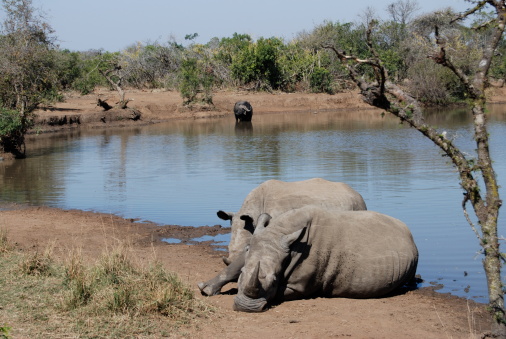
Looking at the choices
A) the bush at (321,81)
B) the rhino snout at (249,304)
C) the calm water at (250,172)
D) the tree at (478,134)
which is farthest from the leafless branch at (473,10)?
the bush at (321,81)

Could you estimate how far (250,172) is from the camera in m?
19.9

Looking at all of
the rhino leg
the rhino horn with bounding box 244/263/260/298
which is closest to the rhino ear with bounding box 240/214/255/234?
the rhino leg

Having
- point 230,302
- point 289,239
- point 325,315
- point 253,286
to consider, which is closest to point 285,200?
point 289,239

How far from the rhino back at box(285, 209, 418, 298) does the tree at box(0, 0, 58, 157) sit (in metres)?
18.4

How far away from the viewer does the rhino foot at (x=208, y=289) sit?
8.24 m

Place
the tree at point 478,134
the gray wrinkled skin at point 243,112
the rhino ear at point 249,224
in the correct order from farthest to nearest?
the gray wrinkled skin at point 243,112, the rhino ear at point 249,224, the tree at point 478,134

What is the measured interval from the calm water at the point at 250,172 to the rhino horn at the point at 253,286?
2.40m

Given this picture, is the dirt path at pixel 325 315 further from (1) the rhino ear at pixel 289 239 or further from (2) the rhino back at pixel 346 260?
(1) the rhino ear at pixel 289 239

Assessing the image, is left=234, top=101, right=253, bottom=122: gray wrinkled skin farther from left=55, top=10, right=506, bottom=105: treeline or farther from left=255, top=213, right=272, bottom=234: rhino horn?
left=255, top=213, right=272, bottom=234: rhino horn

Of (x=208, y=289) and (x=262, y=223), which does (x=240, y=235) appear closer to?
(x=262, y=223)

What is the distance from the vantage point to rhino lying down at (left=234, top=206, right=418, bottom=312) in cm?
765

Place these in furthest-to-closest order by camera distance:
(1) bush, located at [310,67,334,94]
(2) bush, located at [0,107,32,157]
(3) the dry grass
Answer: (1) bush, located at [310,67,334,94] < (2) bush, located at [0,107,32,157] < (3) the dry grass

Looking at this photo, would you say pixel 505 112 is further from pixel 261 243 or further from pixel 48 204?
pixel 261 243

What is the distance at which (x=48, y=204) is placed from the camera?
52.7 feet
